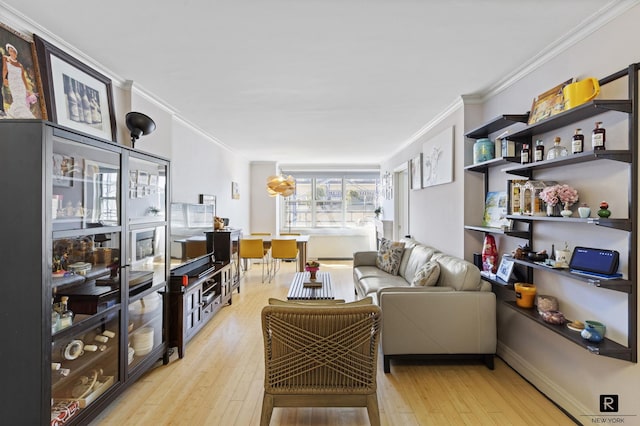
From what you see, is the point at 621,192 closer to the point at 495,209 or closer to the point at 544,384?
the point at 495,209

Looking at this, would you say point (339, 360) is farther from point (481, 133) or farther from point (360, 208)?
point (360, 208)

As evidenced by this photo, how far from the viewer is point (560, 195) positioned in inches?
83.0

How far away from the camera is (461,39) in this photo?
7.10 feet

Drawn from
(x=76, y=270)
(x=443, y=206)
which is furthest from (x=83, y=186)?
(x=443, y=206)

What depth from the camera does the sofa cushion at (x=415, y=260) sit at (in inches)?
153

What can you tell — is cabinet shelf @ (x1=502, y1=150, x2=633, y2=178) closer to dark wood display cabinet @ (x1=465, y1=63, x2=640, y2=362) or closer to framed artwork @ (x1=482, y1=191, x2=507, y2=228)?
dark wood display cabinet @ (x1=465, y1=63, x2=640, y2=362)

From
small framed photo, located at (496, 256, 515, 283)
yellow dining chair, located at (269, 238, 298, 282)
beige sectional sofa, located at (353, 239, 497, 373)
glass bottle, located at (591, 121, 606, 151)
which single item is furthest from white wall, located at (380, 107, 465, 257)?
yellow dining chair, located at (269, 238, 298, 282)

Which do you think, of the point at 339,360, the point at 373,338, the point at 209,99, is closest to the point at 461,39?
the point at 373,338

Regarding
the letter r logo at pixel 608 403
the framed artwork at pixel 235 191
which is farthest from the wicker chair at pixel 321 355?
the framed artwork at pixel 235 191

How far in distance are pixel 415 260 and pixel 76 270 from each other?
11.2 ft

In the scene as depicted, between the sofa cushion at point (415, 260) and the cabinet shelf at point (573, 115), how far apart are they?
5.59 feet

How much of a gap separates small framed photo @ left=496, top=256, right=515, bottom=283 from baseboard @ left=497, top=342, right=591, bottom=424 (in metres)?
0.67

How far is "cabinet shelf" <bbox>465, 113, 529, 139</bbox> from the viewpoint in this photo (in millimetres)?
2529

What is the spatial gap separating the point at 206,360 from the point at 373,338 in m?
1.84
